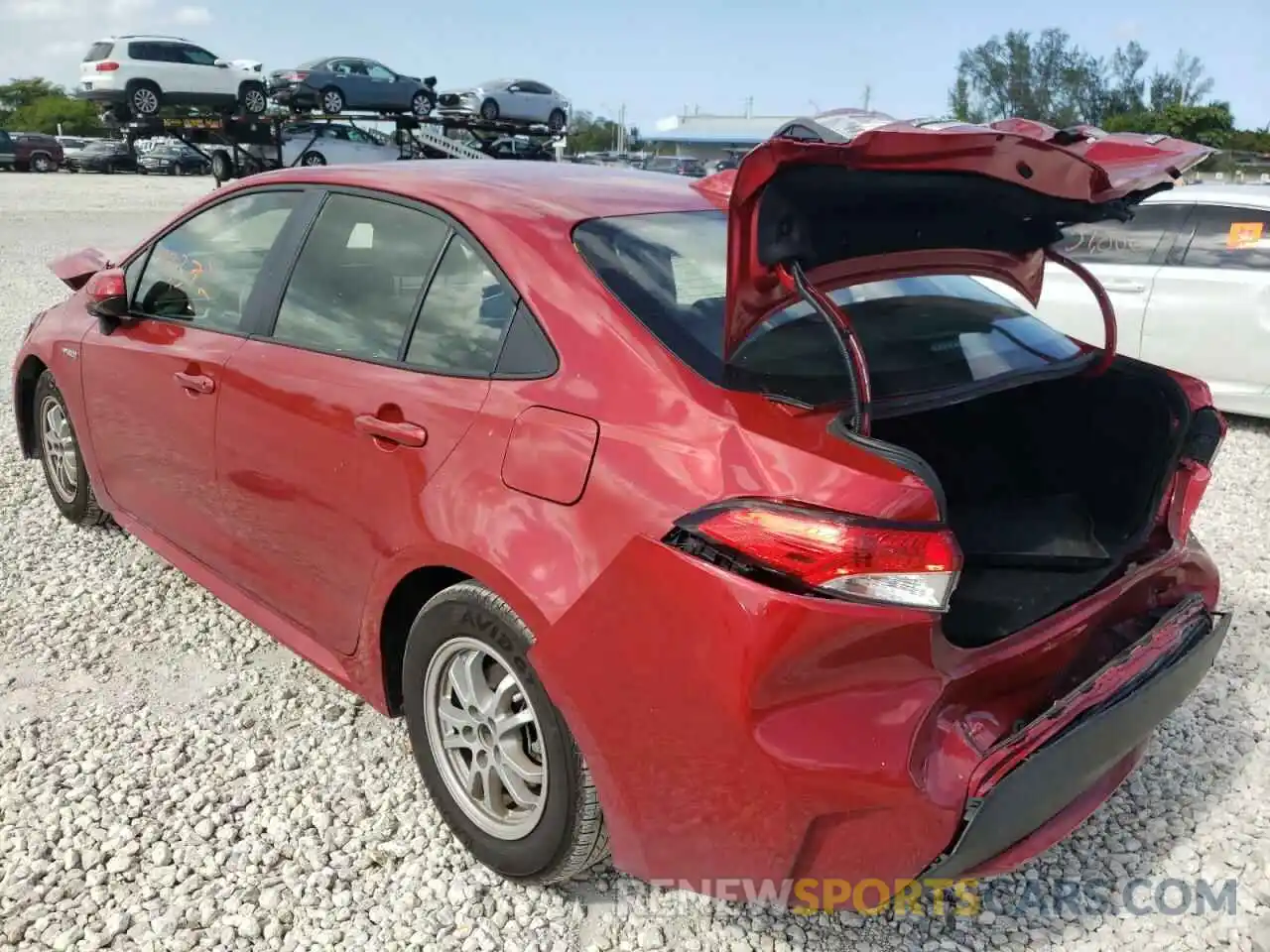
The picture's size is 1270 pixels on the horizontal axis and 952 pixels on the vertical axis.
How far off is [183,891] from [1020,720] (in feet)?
6.48

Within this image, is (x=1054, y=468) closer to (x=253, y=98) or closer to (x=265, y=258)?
(x=265, y=258)

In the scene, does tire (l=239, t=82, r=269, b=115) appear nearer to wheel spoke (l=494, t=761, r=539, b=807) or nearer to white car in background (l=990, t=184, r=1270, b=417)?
white car in background (l=990, t=184, r=1270, b=417)

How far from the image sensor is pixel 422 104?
1108 inches

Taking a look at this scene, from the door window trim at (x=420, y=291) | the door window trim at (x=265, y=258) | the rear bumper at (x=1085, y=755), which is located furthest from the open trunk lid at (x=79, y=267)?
the rear bumper at (x=1085, y=755)

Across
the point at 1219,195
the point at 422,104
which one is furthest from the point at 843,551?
the point at 422,104

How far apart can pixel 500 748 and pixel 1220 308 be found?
5952 millimetres

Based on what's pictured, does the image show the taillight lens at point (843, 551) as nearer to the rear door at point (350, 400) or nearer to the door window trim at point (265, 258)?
the rear door at point (350, 400)

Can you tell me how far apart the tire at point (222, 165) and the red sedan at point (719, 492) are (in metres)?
25.5

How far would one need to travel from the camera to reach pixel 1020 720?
2023 mm

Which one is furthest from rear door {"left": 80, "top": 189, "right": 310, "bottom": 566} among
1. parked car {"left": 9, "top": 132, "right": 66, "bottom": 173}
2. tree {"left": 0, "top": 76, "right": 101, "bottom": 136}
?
tree {"left": 0, "top": 76, "right": 101, "bottom": 136}

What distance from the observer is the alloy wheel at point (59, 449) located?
173 inches

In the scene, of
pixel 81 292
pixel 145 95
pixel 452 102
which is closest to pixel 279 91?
pixel 145 95

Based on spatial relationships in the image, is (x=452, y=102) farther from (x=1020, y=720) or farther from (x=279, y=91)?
(x=1020, y=720)

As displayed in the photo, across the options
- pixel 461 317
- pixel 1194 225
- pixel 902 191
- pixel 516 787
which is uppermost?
pixel 902 191
